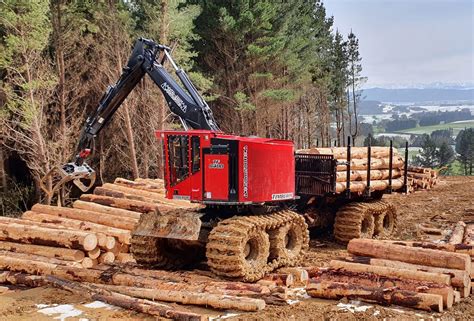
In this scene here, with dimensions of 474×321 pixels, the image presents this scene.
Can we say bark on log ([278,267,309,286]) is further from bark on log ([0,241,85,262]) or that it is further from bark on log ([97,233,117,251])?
bark on log ([0,241,85,262])

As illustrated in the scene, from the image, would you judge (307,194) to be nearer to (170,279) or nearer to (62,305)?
(170,279)

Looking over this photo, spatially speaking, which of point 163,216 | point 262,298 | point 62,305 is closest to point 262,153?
point 163,216

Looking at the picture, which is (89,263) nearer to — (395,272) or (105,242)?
(105,242)

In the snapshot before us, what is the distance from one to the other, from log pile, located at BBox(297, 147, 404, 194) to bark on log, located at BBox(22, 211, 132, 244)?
225 inches

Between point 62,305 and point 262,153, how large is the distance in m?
4.95

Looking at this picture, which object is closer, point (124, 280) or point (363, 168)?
point (124, 280)

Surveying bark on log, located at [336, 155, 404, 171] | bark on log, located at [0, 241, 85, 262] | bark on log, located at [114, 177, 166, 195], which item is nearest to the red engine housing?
bark on log, located at [0, 241, 85, 262]

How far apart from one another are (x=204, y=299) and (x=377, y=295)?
9.88 feet

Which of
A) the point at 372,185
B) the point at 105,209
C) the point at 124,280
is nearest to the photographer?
→ the point at 124,280

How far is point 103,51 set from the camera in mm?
24531

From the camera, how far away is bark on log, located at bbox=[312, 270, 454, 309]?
834cm

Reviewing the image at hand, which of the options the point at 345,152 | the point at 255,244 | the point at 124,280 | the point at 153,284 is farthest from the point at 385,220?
the point at 124,280

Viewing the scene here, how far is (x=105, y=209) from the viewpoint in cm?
1520

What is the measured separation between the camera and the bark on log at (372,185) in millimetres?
13980
